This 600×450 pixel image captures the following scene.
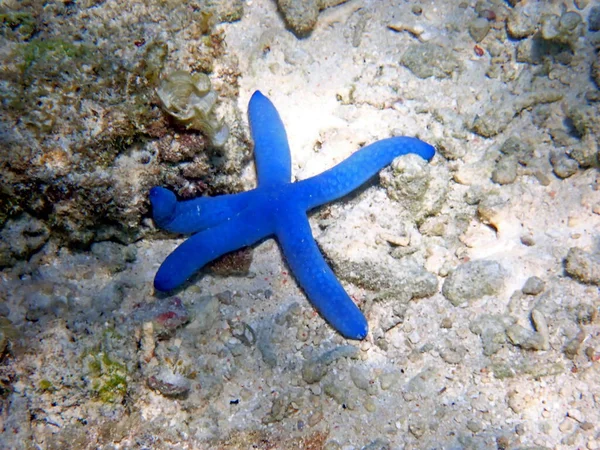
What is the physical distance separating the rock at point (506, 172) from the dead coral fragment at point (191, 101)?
273 centimetres

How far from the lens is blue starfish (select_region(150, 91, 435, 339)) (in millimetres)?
3486

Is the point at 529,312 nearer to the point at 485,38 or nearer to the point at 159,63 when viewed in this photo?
the point at 485,38

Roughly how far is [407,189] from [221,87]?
6.70ft

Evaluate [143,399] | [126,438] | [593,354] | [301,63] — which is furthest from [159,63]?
[593,354]

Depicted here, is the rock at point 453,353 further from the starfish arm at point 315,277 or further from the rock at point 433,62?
the rock at point 433,62

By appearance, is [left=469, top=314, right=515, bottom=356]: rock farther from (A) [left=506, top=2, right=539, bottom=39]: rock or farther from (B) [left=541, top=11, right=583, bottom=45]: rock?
(A) [left=506, top=2, right=539, bottom=39]: rock

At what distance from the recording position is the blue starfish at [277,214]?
3.49 meters

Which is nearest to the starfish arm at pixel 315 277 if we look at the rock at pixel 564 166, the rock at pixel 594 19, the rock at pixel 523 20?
the rock at pixel 564 166

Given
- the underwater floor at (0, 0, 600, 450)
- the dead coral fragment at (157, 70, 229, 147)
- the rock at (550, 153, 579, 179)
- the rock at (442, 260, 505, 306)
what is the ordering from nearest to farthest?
1. the underwater floor at (0, 0, 600, 450)
2. the dead coral fragment at (157, 70, 229, 147)
3. the rock at (442, 260, 505, 306)
4. the rock at (550, 153, 579, 179)

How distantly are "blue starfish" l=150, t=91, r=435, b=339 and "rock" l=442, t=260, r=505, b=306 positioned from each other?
2.84 ft

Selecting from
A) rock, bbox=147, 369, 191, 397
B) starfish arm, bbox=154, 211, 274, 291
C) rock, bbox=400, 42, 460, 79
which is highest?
rock, bbox=400, 42, 460, 79

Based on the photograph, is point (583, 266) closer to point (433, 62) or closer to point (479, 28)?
point (433, 62)

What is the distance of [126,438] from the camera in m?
3.12

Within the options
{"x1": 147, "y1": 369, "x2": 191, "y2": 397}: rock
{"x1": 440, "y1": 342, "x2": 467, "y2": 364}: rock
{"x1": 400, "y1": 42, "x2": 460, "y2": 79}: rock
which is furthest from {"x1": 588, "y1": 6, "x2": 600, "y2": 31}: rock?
{"x1": 147, "y1": 369, "x2": 191, "y2": 397}: rock
